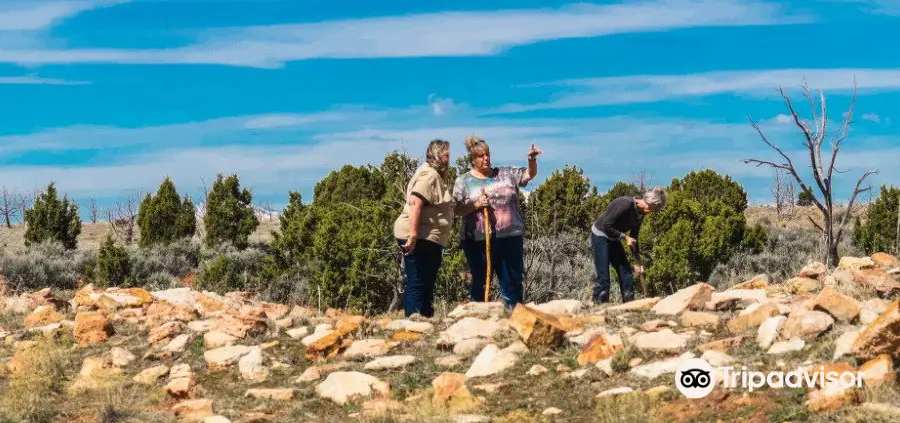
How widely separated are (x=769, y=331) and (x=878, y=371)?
114 centimetres

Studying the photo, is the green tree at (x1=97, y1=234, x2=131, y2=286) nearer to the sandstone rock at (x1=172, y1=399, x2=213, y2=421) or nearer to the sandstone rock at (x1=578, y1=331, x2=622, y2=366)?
the sandstone rock at (x1=172, y1=399, x2=213, y2=421)

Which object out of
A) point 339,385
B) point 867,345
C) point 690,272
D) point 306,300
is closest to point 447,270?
point 306,300

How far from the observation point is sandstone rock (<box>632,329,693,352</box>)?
6633 mm

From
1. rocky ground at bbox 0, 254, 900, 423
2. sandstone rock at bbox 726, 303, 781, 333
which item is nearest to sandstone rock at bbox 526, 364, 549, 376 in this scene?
rocky ground at bbox 0, 254, 900, 423

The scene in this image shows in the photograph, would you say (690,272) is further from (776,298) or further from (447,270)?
(776,298)

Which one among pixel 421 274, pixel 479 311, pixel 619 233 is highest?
pixel 619 233

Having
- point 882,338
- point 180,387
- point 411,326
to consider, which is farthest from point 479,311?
point 882,338

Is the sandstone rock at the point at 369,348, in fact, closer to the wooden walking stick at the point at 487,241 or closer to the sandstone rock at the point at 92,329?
the wooden walking stick at the point at 487,241

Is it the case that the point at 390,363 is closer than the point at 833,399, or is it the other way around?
the point at 833,399

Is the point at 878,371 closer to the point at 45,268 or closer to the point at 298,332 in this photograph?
the point at 298,332

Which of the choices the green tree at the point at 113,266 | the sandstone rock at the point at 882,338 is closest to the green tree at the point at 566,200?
the green tree at the point at 113,266

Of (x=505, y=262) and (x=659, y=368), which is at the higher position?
(x=505, y=262)

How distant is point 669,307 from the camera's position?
7949mm

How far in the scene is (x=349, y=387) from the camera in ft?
21.8
